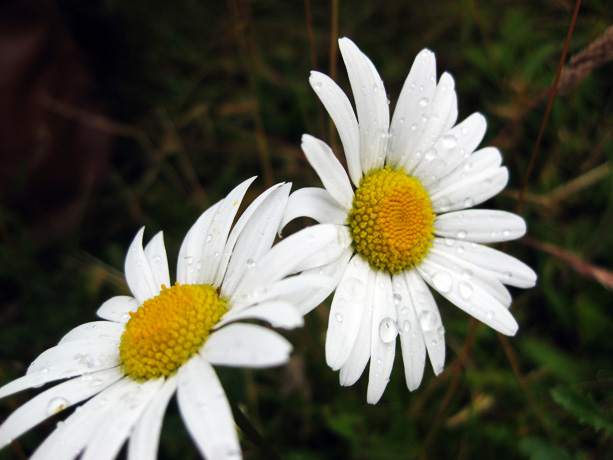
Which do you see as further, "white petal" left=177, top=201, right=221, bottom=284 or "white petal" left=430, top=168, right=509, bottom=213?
"white petal" left=430, top=168, right=509, bottom=213

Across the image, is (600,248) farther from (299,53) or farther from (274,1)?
(274,1)

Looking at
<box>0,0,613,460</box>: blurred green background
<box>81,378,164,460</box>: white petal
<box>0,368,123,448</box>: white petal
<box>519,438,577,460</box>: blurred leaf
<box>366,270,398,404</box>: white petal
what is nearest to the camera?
<box>81,378,164,460</box>: white petal

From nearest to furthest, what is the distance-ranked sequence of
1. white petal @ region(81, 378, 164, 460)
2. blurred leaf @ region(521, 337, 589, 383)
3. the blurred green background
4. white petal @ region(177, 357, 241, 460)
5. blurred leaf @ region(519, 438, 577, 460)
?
white petal @ region(177, 357, 241, 460), white petal @ region(81, 378, 164, 460), blurred leaf @ region(519, 438, 577, 460), the blurred green background, blurred leaf @ region(521, 337, 589, 383)

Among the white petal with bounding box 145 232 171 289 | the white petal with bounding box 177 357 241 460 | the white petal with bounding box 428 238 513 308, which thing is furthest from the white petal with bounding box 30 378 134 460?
the white petal with bounding box 428 238 513 308

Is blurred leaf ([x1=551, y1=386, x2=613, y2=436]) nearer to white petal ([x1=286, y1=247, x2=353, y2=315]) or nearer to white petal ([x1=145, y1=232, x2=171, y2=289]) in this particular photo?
white petal ([x1=286, y1=247, x2=353, y2=315])

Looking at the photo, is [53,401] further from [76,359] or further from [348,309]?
[348,309]

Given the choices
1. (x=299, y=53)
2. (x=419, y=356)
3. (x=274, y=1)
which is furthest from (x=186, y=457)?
(x=274, y=1)
